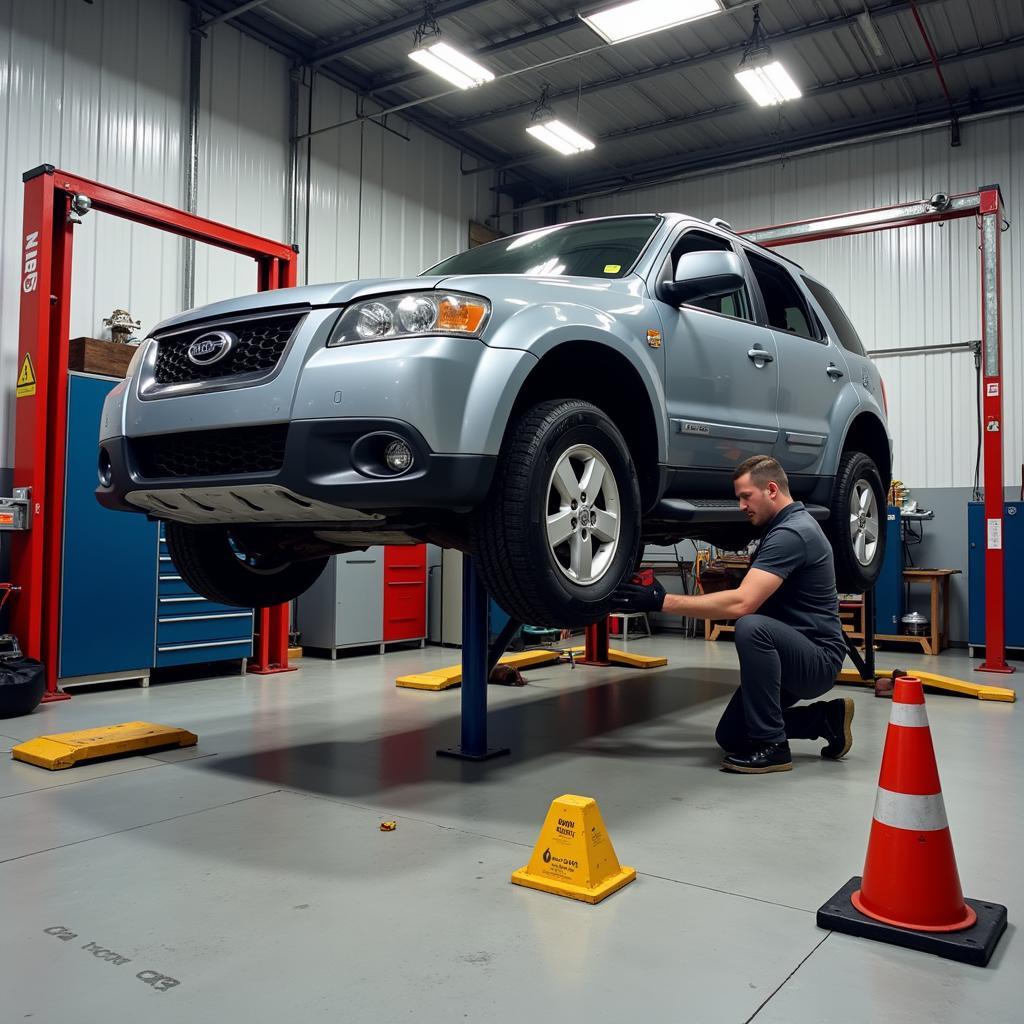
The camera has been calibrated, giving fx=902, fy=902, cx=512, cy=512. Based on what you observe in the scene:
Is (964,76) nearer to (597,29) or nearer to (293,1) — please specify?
(597,29)

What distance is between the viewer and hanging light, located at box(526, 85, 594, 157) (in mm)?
8266

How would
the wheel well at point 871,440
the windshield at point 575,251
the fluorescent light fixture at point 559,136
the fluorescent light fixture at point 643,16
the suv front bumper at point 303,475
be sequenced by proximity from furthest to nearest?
the fluorescent light fixture at point 559,136 < the fluorescent light fixture at point 643,16 < the wheel well at point 871,440 < the windshield at point 575,251 < the suv front bumper at point 303,475

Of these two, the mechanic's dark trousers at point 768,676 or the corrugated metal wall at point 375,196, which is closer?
the mechanic's dark trousers at point 768,676

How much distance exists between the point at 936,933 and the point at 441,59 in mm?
7080

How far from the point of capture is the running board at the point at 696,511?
3123 millimetres

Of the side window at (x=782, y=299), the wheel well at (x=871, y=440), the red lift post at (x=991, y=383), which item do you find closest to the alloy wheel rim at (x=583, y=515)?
the side window at (x=782, y=299)

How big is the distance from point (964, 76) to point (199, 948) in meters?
9.46

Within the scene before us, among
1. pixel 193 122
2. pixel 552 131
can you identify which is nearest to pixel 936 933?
pixel 193 122

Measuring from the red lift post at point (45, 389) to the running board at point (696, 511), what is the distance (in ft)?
11.3

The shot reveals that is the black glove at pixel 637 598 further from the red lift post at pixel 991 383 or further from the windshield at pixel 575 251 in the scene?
the red lift post at pixel 991 383

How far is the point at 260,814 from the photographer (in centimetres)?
267

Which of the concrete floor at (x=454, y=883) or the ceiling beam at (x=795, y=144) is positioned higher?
the ceiling beam at (x=795, y=144)

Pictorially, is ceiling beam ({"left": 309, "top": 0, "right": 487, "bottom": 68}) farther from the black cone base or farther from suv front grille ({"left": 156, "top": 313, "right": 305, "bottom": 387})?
the black cone base

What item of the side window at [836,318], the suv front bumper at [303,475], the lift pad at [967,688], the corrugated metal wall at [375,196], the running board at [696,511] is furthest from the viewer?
the corrugated metal wall at [375,196]
